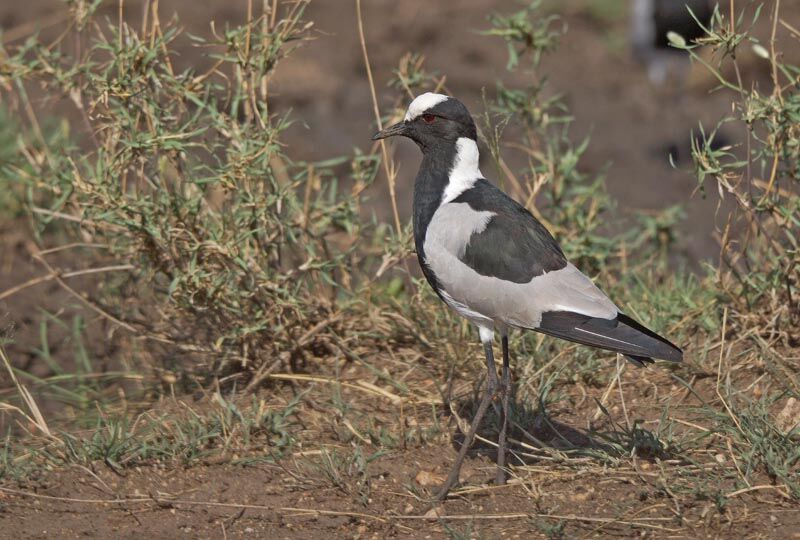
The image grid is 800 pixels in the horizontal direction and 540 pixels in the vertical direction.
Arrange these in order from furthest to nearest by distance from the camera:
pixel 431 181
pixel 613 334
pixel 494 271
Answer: pixel 431 181, pixel 494 271, pixel 613 334

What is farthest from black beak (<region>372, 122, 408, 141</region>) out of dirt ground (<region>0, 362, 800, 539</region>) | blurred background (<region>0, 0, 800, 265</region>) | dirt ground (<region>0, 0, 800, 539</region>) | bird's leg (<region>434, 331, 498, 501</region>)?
blurred background (<region>0, 0, 800, 265</region>)

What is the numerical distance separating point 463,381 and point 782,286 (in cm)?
117

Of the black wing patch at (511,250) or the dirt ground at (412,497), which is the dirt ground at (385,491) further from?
the black wing patch at (511,250)

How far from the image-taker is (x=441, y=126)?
3762mm

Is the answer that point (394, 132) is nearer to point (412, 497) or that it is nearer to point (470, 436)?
point (470, 436)

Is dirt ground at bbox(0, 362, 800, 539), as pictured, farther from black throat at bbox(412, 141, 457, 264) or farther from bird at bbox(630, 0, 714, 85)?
bird at bbox(630, 0, 714, 85)

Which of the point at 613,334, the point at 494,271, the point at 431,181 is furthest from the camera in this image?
the point at 431,181

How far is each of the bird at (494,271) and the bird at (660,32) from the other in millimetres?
4300

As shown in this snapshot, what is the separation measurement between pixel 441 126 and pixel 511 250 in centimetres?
53

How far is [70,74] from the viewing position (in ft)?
13.1

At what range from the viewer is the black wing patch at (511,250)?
3.46m

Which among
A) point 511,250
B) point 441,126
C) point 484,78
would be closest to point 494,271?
point 511,250

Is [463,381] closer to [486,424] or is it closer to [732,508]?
[486,424]

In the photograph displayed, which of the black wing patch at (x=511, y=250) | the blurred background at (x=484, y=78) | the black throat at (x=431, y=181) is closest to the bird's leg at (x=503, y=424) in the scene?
the black wing patch at (x=511, y=250)
